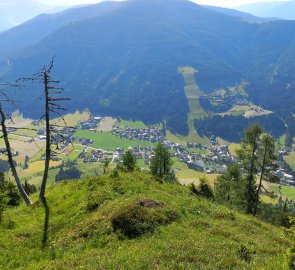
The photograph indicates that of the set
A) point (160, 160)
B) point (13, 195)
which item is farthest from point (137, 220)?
point (160, 160)

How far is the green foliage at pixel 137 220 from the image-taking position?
2888 cm

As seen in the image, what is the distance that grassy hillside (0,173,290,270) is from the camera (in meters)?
22.7

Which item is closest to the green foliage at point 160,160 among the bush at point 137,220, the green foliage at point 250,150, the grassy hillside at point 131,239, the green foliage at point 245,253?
the green foliage at point 250,150

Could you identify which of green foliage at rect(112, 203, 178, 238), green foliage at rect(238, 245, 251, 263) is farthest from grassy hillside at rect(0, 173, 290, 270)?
green foliage at rect(112, 203, 178, 238)

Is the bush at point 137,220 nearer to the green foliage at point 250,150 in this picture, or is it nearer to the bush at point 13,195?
the bush at point 13,195

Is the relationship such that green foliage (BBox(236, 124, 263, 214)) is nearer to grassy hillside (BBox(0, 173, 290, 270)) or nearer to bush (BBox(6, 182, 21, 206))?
grassy hillside (BBox(0, 173, 290, 270))

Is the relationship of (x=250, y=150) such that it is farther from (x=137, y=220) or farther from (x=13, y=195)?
(x=137, y=220)

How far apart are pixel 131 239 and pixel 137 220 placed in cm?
190

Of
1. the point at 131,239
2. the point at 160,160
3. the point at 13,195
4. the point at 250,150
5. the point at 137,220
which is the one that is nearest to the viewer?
the point at 131,239

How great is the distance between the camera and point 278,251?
27.1 meters

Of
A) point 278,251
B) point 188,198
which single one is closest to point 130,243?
point 278,251

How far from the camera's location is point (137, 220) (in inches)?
1162

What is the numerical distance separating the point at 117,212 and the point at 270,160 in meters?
36.9

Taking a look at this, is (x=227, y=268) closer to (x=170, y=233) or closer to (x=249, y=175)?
(x=170, y=233)
